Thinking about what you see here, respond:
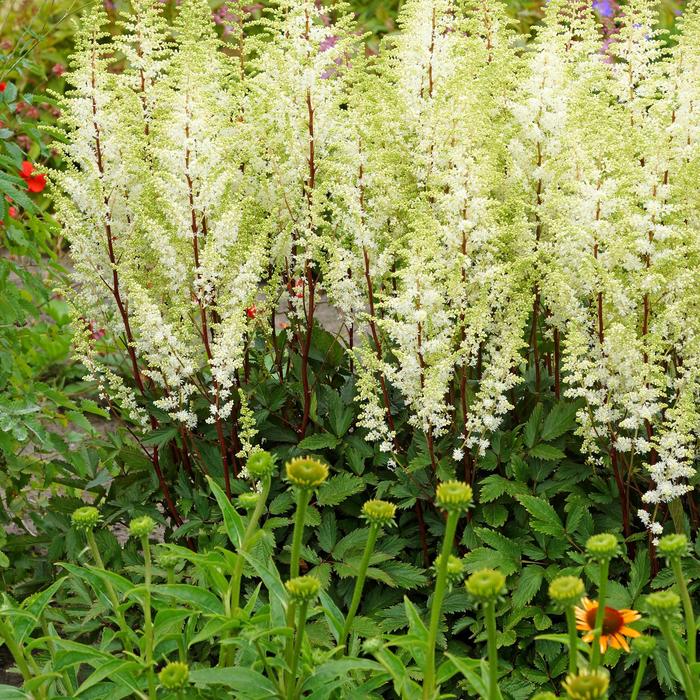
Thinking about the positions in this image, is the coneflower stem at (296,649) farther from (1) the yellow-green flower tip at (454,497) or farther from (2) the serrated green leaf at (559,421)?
(2) the serrated green leaf at (559,421)

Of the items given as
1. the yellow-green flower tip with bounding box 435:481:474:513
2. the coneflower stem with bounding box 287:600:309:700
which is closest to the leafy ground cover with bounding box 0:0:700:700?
the coneflower stem with bounding box 287:600:309:700

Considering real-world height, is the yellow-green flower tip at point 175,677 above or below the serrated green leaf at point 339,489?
above

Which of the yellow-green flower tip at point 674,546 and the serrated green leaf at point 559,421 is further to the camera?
the serrated green leaf at point 559,421

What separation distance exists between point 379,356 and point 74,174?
1.17 meters

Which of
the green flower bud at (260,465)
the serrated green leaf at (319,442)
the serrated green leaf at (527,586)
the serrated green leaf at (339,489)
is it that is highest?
the green flower bud at (260,465)

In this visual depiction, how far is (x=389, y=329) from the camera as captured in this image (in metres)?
2.95

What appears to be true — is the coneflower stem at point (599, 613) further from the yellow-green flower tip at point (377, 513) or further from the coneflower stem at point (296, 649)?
the coneflower stem at point (296, 649)

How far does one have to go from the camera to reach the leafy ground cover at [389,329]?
115 inches

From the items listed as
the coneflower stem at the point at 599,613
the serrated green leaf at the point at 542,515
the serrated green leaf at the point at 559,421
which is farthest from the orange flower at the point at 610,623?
the serrated green leaf at the point at 559,421

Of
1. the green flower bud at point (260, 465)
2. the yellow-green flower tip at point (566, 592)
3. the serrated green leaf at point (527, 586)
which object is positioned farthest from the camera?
the serrated green leaf at point (527, 586)

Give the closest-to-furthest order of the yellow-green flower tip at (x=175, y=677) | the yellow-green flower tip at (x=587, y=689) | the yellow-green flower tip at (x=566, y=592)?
1. the yellow-green flower tip at (x=587, y=689)
2. the yellow-green flower tip at (x=566, y=592)
3. the yellow-green flower tip at (x=175, y=677)

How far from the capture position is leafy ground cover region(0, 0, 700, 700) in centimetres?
291

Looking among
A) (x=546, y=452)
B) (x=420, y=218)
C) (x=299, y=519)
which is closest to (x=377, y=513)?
(x=299, y=519)

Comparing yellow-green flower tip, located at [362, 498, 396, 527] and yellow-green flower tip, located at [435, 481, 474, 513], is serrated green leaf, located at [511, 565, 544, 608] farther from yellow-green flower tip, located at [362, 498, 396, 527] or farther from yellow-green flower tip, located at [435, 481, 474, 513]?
yellow-green flower tip, located at [435, 481, 474, 513]
